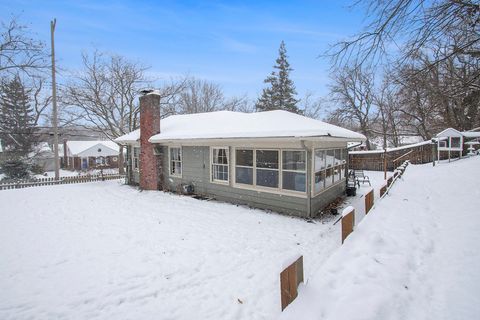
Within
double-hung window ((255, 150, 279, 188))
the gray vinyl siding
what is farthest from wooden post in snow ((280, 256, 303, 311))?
double-hung window ((255, 150, 279, 188))

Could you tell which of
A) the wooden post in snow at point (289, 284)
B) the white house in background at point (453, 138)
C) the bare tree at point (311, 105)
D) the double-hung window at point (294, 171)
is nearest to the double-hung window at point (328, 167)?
the double-hung window at point (294, 171)

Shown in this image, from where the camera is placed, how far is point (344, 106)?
92.0ft

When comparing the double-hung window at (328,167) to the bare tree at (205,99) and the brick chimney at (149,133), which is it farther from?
the bare tree at (205,99)

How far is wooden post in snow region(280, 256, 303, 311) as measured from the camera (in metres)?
2.51

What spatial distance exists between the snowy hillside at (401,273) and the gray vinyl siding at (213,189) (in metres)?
2.89

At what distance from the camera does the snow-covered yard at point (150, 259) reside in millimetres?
3484

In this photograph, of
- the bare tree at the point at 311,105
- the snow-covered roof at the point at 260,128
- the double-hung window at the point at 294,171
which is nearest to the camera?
the snow-covered roof at the point at 260,128

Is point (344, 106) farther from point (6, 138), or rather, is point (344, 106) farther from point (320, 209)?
point (6, 138)

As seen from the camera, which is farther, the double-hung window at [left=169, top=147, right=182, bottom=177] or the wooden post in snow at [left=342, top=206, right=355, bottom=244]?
the double-hung window at [left=169, top=147, right=182, bottom=177]

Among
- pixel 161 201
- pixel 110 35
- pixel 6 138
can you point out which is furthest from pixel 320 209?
pixel 6 138

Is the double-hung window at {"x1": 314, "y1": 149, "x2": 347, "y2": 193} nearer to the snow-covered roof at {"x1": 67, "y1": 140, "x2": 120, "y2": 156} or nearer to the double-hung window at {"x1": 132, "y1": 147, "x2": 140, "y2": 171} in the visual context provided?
the double-hung window at {"x1": 132, "y1": 147, "x2": 140, "y2": 171}

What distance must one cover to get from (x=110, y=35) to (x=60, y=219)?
19.0 metres

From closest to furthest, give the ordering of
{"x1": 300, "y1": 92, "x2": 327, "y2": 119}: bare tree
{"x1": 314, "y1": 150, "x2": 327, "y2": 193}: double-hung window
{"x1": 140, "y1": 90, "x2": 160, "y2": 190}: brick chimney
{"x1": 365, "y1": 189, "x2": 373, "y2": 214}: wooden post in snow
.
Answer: {"x1": 365, "y1": 189, "x2": 373, "y2": 214}: wooden post in snow, {"x1": 314, "y1": 150, "x2": 327, "y2": 193}: double-hung window, {"x1": 140, "y1": 90, "x2": 160, "y2": 190}: brick chimney, {"x1": 300, "y1": 92, "x2": 327, "y2": 119}: bare tree

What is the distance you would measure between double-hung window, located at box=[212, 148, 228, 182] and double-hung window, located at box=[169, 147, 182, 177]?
230 cm
